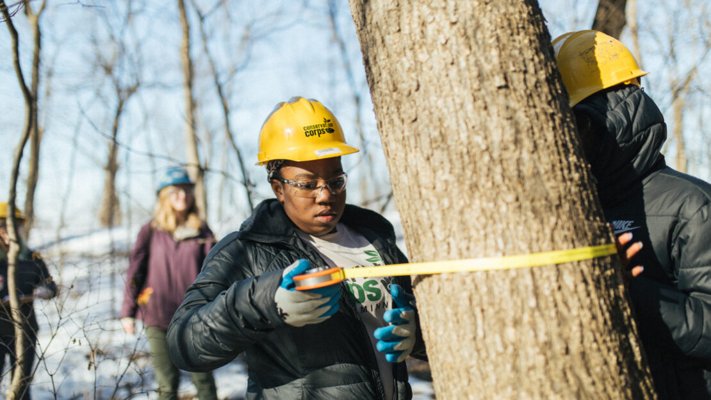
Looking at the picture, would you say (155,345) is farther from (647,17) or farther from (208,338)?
(647,17)

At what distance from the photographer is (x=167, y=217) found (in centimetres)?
456

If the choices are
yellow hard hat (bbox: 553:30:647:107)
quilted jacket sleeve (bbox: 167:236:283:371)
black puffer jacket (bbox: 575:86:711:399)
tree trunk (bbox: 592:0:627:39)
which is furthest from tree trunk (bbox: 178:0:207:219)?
black puffer jacket (bbox: 575:86:711:399)

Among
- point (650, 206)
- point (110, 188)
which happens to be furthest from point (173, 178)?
point (110, 188)

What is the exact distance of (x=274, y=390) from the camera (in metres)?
1.92

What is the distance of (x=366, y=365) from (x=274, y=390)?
0.32 meters

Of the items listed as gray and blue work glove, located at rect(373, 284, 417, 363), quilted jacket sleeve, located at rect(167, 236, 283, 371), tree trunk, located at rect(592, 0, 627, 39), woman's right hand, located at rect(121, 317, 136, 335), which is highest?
tree trunk, located at rect(592, 0, 627, 39)

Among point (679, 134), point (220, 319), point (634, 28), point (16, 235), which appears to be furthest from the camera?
point (679, 134)

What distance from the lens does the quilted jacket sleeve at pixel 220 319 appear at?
1.69 meters

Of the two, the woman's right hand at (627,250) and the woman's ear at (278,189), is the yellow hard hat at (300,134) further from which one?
the woman's right hand at (627,250)

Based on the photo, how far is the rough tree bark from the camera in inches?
116

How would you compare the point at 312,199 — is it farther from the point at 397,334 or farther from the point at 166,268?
the point at 166,268

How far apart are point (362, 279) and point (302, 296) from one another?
53 centimetres

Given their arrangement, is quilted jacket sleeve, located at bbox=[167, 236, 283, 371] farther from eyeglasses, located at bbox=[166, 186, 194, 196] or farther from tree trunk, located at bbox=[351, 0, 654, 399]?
eyeglasses, located at bbox=[166, 186, 194, 196]

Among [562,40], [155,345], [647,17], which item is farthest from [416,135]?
[647,17]
